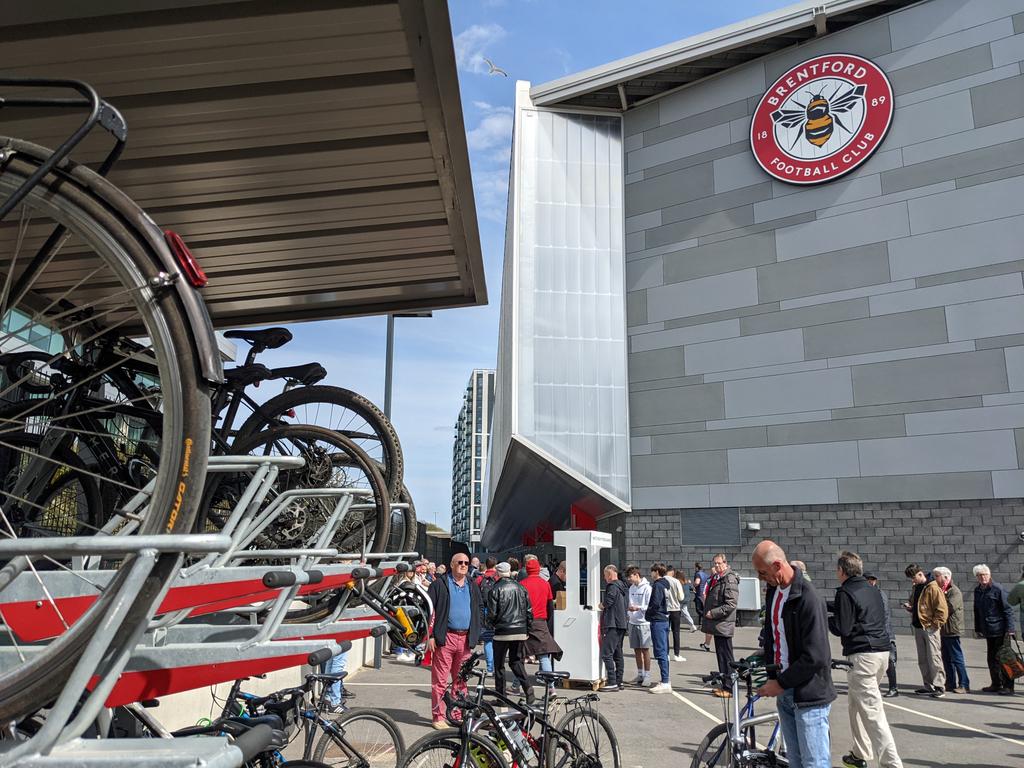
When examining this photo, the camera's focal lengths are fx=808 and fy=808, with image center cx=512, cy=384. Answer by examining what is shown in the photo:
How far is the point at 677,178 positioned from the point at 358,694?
64.5 feet

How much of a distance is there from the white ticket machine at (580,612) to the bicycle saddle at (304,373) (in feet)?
21.4

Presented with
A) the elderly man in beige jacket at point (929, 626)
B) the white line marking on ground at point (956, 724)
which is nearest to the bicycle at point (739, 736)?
the white line marking on ground at point (956, 724)

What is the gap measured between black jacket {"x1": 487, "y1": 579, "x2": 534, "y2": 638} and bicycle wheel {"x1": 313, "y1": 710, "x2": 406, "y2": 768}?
4.05m

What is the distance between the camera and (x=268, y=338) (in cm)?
653

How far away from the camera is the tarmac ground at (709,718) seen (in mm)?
8023

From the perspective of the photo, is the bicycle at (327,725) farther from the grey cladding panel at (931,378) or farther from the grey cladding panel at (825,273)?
the grey cladding panel at (825,273)

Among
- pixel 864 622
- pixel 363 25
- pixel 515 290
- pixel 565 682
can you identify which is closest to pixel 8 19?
pixel 363 25

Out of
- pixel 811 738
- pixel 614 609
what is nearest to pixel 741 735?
pixel 811 738

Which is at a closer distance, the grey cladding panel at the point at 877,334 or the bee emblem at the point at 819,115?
the grey cladding panel at the point at 877,334

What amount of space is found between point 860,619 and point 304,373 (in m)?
5.27

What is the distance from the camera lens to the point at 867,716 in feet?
22.7

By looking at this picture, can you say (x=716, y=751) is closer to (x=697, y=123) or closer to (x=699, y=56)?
(x=699, y=56)

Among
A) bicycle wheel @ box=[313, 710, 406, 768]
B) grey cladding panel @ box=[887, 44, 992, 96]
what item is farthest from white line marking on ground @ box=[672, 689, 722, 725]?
grey cladding panel @ box=[887, 44, 992, 96]

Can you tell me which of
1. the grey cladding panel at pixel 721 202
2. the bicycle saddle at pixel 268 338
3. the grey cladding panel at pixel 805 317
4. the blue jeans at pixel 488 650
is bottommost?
the blue jeans at pixel 488 650
